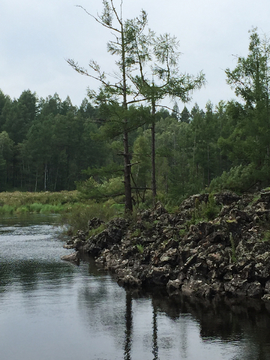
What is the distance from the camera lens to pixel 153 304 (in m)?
11.5

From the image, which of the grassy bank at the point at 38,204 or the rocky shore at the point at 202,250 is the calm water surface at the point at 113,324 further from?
the grassy bank at the point at 38,204

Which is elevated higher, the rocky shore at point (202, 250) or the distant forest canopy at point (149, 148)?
the distant forest canopy at point (149, 148)

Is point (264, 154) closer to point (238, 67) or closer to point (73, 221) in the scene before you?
point (238, 67)

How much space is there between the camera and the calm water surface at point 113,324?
8094mm

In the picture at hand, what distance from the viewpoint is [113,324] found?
385 inches

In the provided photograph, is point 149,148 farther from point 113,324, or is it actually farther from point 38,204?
point 113,324

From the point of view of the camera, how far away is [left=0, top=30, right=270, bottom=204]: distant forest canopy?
24.6 metres

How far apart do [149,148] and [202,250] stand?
47962mm

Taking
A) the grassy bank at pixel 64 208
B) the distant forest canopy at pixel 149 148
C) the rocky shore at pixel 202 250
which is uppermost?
the distant forest canopy at pixel 149 148

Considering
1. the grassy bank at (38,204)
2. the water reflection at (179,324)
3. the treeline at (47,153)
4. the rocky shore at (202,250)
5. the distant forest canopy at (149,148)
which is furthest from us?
the treeline at (47,153)

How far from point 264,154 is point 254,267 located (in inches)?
671

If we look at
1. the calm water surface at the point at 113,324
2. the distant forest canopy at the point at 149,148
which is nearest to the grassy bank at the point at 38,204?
the distant forest canopy at the point at 149,148

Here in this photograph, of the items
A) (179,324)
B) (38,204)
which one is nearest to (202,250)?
(179,324)

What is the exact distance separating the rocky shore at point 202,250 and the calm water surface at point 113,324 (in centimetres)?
82
